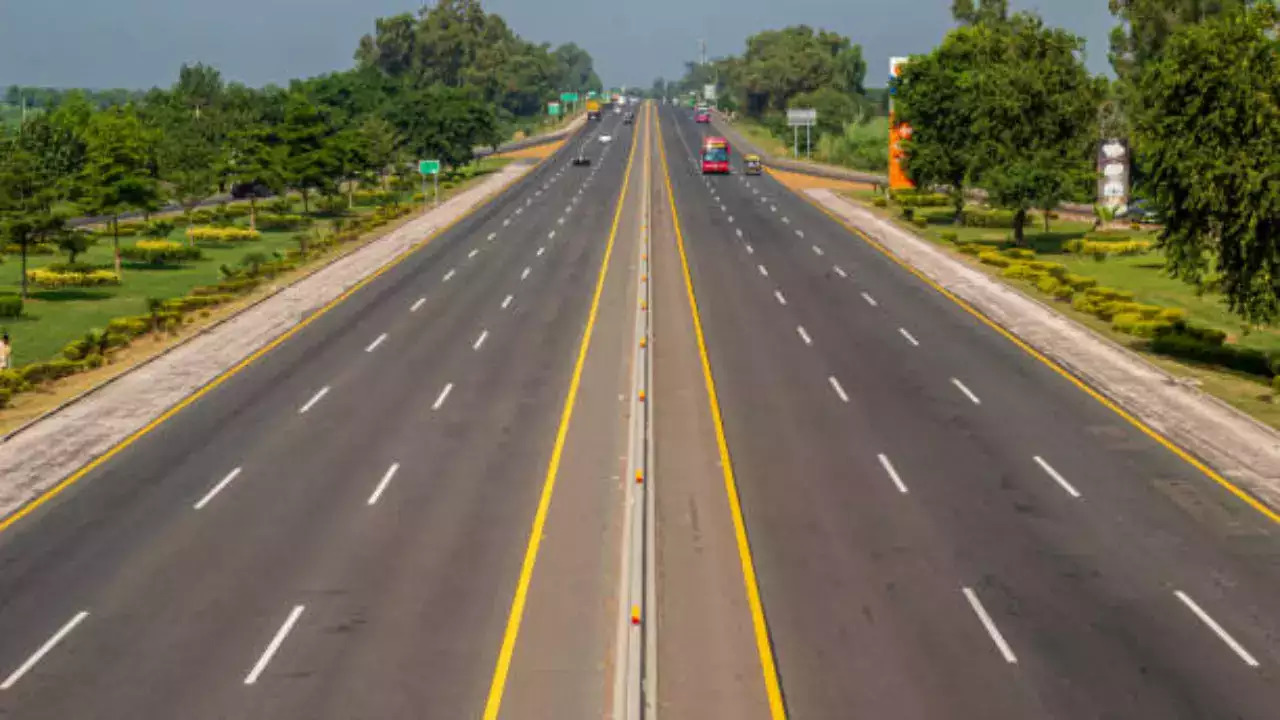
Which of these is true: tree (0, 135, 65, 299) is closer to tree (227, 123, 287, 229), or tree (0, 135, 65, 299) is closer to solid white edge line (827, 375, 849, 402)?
tree (227, 123, 287, 229)

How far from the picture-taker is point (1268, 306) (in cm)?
3731

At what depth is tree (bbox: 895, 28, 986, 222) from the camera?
78.8 metres

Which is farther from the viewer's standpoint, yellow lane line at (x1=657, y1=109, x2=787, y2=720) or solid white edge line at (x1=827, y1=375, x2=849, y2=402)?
solid white edge line at (x1=827, y1=375, x2=849, y2=402)

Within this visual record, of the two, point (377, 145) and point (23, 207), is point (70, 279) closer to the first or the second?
point (23, 207)

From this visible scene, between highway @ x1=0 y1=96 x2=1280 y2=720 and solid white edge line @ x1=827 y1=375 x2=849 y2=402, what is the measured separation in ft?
0.48

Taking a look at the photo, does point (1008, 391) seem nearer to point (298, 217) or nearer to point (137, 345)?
point (137, 345)

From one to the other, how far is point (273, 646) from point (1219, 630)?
47.9 ft

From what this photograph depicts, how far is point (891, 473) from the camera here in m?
29.4

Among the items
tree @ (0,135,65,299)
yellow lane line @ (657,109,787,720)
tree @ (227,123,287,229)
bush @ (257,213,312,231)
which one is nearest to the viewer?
yellow lane line @ (657,109,787,720)

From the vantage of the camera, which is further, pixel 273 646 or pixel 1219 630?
pixel 1219 630

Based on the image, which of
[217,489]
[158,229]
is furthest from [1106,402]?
[158,229]

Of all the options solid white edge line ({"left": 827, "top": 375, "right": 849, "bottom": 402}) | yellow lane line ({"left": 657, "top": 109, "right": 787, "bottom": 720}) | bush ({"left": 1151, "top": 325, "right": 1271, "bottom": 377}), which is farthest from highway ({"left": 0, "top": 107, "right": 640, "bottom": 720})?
bush ({"left": 1151, "top": 325, "right": 1271, "bottom": 377})

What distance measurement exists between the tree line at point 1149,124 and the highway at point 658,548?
251 inches

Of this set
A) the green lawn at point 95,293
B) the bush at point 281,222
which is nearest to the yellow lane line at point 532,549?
the green lawn at point 95,293
